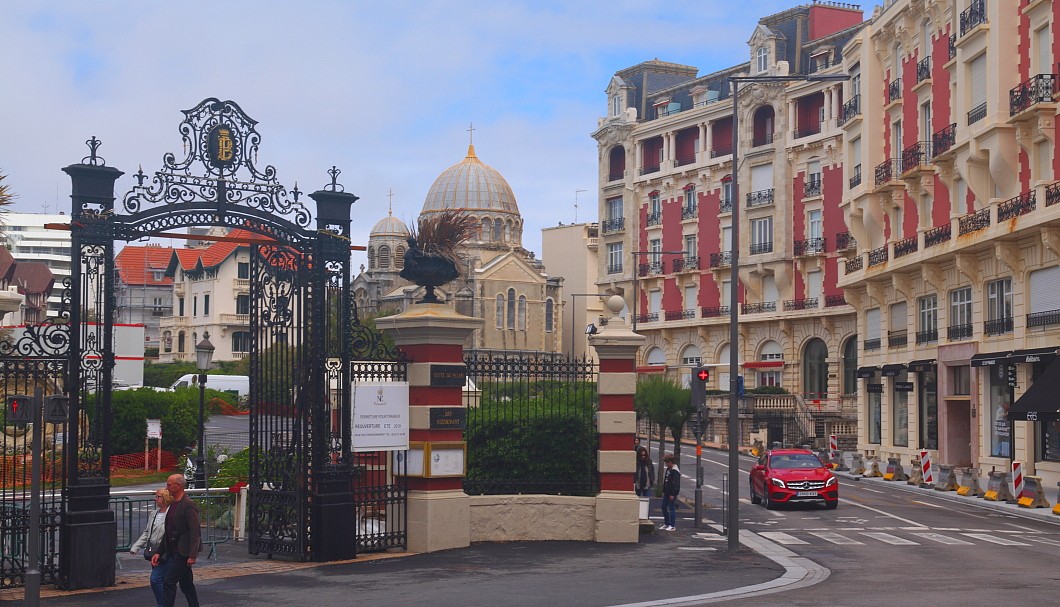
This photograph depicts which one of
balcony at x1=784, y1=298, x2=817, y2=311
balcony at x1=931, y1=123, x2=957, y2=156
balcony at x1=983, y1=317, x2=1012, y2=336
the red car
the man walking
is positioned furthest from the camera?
balcony at x1=784, y1=298, x2=817, y2=311

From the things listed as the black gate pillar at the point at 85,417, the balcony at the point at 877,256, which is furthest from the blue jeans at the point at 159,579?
the balcony at the point at 877,256

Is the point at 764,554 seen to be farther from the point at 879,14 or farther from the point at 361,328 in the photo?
the point at 879,14

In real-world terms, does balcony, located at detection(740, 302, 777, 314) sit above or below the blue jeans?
above

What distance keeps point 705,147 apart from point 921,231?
2799 cm

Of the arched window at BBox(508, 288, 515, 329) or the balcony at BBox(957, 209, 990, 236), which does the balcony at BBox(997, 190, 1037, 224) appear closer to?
the balcony at BBox(957, 209, 990, 236)

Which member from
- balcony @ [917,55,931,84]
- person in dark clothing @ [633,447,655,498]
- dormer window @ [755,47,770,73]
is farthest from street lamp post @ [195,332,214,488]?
dormer window @ [755,47,770,73]

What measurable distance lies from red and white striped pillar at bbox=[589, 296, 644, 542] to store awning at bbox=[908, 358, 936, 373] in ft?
86.0

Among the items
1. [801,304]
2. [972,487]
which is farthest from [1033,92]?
[801,304]

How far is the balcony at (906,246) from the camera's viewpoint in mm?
44688

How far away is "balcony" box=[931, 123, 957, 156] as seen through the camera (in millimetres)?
40719

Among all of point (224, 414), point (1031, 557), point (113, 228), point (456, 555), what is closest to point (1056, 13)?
point (1031, 557)

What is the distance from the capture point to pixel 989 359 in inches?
1505

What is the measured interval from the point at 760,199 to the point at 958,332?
26977 millimetres

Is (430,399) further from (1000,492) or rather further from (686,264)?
(686,264)
